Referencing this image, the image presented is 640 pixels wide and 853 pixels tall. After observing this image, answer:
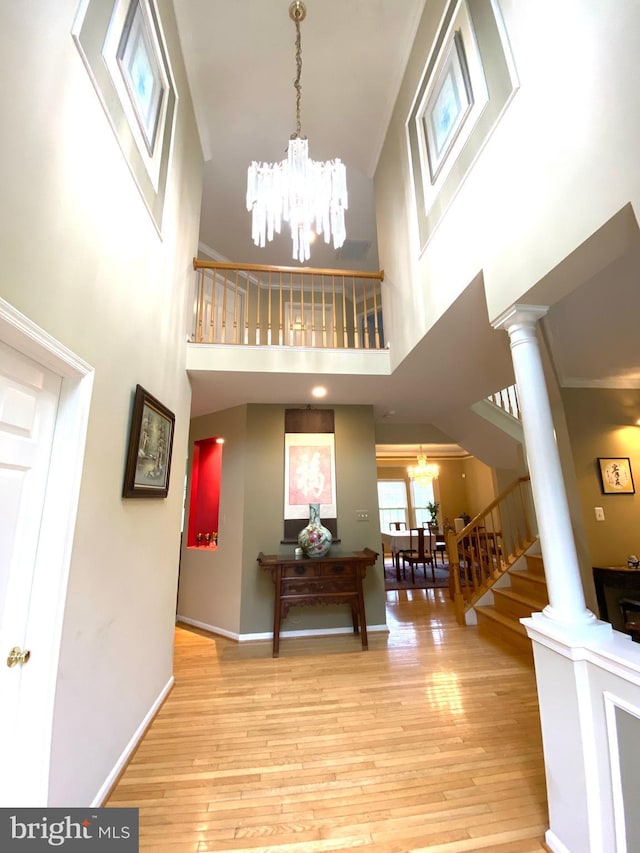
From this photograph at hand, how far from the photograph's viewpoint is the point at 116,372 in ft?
6.20

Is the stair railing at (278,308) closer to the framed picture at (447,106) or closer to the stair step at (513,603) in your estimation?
the framed picture at (447,106)

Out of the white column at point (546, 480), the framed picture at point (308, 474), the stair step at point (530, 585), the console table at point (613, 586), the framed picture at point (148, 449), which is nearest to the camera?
the white column at point (546, 480)

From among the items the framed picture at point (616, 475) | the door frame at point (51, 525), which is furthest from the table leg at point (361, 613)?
the door frame at point (51, 525)

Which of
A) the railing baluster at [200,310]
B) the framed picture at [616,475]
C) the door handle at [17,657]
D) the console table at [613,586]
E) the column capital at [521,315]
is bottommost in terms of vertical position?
the console table at [613,586]

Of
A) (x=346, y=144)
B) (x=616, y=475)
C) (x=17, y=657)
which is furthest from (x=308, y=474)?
(x=346, y=144)

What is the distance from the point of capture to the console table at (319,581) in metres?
3.54

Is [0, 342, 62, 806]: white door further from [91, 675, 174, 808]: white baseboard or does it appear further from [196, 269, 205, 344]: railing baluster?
[196, 269, 205, 344]: railing baluster

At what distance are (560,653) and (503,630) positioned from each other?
107 inches

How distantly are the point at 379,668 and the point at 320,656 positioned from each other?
1.97ft

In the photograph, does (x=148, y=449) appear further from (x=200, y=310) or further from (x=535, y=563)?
(x=535, y=563)

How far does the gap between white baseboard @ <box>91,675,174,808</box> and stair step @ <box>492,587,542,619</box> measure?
3.41 meters

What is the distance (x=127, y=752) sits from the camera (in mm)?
1977

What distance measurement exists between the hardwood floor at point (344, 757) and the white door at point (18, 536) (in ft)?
2.63

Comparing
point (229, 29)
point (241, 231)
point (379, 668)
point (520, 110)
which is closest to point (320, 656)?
point (379, 668)
